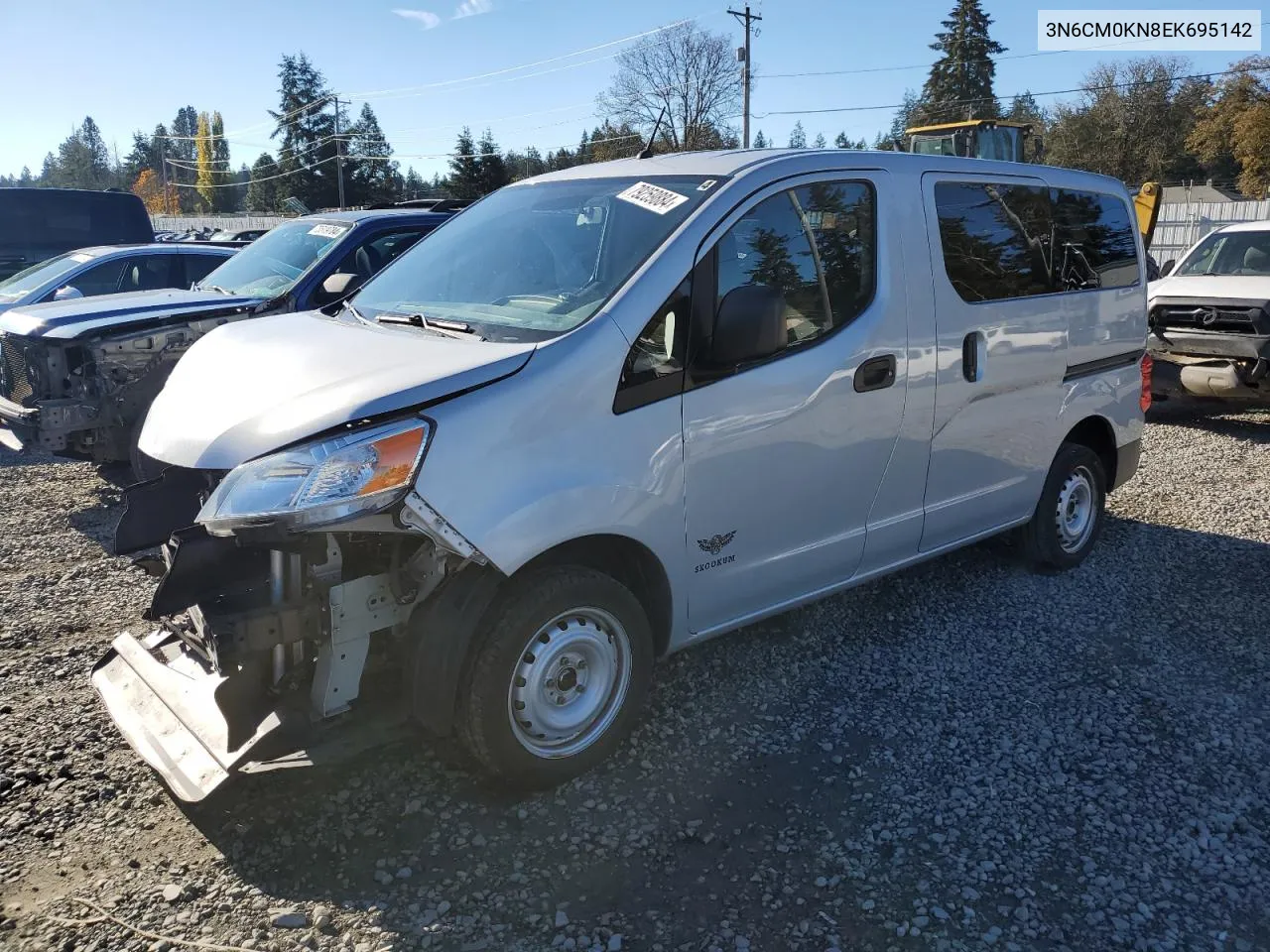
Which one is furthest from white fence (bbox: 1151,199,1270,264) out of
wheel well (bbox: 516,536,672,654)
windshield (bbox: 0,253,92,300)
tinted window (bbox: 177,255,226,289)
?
wheel well (bbox: 516,536,672,654)

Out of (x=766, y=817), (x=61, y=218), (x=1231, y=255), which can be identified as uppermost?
(x=61, y=218)

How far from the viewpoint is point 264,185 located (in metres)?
84.8

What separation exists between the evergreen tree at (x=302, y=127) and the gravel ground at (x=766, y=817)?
78630mm

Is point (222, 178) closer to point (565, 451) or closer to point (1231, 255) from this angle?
point (1231, 255)

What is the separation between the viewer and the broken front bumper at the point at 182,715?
282 centimetres

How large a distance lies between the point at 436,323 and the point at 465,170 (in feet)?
184

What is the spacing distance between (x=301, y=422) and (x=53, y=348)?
464 centimetres

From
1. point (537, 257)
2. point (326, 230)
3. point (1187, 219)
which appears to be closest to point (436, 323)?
point (537, 257)

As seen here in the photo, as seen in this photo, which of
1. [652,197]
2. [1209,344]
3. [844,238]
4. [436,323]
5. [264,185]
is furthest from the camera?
[264,185]

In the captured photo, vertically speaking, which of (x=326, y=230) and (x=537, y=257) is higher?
(x=326, y=230)

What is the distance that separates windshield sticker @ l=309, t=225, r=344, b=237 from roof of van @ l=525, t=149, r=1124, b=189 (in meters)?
3.65

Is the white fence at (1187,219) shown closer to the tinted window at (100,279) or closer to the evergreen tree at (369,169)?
the tinted window at (100,279)

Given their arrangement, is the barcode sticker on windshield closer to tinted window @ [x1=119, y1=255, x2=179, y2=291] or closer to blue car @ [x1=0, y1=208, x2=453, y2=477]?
blue car @ [x1=0, y1=208, x2=453, y2=477]

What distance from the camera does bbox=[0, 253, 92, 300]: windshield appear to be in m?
9.52
